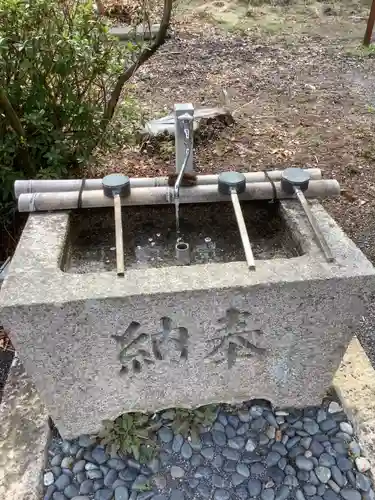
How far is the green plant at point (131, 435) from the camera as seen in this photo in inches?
75.5

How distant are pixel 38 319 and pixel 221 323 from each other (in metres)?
0.63

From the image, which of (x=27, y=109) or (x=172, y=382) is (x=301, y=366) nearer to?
(x=172, y=382)

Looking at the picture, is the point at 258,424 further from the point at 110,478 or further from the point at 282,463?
the point at 110,478

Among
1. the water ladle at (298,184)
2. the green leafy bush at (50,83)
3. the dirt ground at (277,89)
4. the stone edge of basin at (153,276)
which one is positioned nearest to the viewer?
the stone edge of basin at (153,276)

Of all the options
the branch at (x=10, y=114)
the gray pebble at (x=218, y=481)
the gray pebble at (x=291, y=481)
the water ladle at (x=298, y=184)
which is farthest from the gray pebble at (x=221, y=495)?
the branch at (x=10, y=114)

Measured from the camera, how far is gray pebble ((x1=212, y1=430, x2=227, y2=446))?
77.3 inches

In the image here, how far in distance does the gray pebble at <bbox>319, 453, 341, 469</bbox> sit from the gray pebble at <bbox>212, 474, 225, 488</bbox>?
42 centimetres

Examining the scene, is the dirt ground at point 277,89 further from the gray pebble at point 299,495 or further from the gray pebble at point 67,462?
the gray pebble at point 67,462

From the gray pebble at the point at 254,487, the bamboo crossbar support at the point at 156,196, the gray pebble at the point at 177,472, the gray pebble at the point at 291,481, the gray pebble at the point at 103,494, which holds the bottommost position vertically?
the gray pebble at the point at 103,494

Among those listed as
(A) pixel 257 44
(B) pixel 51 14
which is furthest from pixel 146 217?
(A) pixel 257 44

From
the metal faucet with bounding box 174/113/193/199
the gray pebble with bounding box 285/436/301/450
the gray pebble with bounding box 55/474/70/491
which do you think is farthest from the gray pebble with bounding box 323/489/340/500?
the metal faucet with bounding box 174/113/193/199

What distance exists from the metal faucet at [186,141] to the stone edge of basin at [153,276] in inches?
16.1

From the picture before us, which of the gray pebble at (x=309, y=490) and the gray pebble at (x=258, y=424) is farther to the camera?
the gray pebble at (x=258, y=424)

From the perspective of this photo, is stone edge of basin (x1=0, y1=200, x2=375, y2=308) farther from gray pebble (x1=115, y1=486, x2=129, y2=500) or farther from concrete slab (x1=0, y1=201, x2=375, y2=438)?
gray pebble (x1=115, y1=486, x2=129, y2=500)
